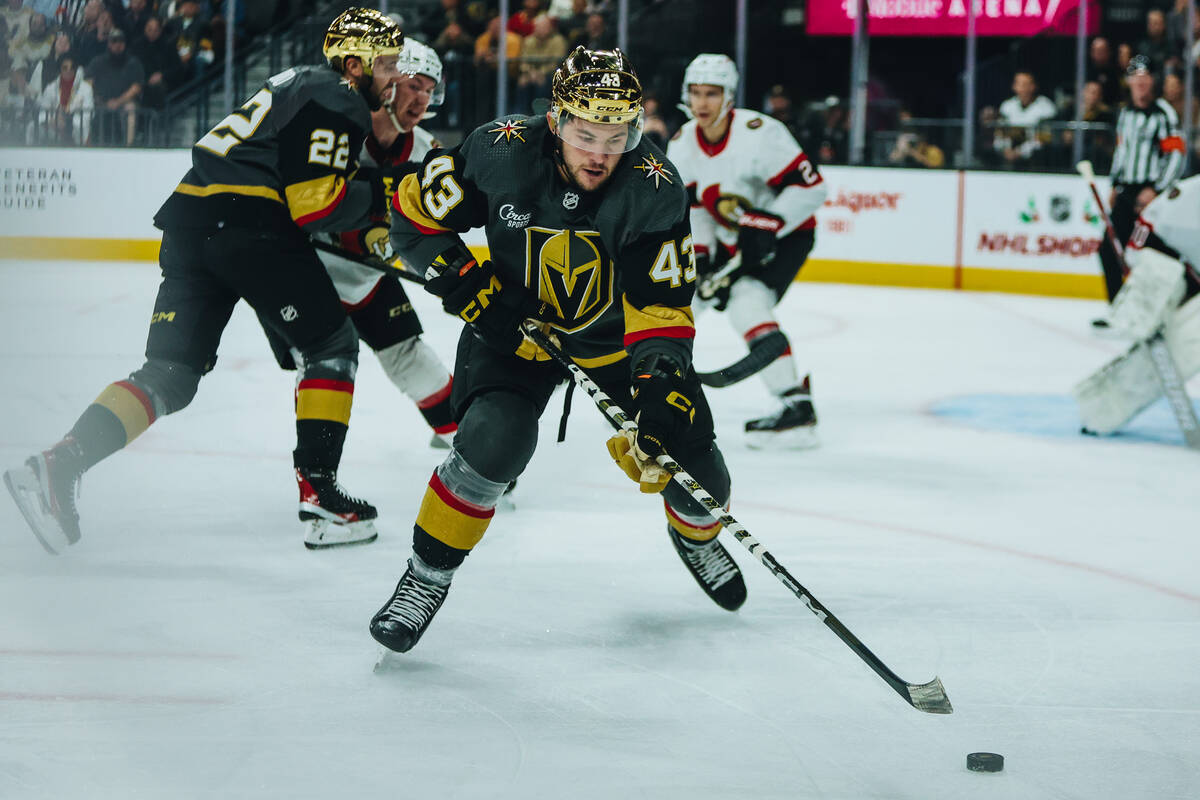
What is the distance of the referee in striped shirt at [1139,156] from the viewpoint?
662 cm

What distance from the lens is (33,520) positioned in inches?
112

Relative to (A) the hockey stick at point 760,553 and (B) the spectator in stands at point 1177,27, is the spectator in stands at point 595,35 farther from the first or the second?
(A) the hockey stick at point 760,553

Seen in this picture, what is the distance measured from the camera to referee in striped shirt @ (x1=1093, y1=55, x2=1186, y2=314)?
21.7ft

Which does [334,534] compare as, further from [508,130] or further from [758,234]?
[758,234]

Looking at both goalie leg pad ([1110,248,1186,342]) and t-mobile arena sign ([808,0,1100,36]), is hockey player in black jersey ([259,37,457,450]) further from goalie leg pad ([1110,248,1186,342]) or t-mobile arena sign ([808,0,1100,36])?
t-mobile arena sign ([808,0,1100,36])

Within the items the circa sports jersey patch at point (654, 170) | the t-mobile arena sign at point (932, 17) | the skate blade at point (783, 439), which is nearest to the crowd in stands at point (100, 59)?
the circa sports jersey patch at point (654, 170)

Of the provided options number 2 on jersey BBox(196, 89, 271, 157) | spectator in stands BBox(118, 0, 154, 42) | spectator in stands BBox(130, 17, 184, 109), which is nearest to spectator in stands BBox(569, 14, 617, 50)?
spectator in stands BBox(130, 17, 184, 109)

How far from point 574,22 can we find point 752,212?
4.93m

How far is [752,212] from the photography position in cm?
444

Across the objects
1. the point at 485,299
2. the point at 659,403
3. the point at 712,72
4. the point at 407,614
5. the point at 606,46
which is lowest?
the point at 407,614

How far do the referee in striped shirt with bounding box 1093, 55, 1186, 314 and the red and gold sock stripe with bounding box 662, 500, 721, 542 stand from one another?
4.41 metres

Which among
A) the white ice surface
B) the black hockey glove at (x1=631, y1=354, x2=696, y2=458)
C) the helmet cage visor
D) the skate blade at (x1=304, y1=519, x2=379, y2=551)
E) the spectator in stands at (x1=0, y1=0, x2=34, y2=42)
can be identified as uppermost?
the spectator in stands at (x1=0, y1=0, x2=34, y2=42)

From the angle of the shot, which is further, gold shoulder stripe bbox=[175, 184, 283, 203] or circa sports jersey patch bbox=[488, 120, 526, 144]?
gold shoulder stripe bbox=[175, 184, 283, 203]

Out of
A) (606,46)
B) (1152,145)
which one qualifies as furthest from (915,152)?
(606,46)
